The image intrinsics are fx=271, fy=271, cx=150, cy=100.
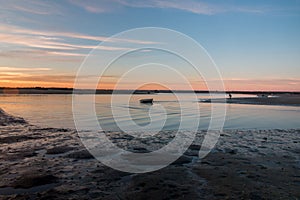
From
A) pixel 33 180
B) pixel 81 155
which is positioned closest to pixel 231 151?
pixel 81 155

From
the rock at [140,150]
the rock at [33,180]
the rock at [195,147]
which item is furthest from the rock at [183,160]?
the rock at [33,180]

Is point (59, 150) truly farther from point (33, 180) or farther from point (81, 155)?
point (33, 180)

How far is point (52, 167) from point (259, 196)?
7.84m

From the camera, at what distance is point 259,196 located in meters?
8.17

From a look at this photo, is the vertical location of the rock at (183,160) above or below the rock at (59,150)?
above

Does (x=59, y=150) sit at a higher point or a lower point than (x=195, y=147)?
lower

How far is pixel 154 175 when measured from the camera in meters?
10.2

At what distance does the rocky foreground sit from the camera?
27.6 ft

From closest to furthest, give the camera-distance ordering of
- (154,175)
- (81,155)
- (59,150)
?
(154,175) < (81,155) < (59,150)

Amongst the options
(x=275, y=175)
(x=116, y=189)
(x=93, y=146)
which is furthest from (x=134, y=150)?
(x=275, y=175)

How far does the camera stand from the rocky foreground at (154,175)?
8.40 m

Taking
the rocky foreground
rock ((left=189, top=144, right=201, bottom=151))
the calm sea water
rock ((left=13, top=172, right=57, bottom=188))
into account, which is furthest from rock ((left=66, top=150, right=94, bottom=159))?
the calm sea water

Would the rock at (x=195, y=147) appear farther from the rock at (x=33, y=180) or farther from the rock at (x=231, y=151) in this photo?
the rock at (x=33, y=180)

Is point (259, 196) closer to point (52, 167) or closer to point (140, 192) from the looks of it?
point (140, 192)
